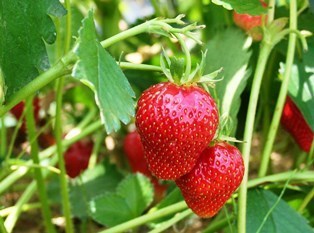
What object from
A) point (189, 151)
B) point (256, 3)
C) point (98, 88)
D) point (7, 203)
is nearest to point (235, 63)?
point (256, 3)

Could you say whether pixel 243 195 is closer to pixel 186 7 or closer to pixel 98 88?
pixel 98 88

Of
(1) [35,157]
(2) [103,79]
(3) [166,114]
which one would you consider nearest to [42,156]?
(1) [35,157]

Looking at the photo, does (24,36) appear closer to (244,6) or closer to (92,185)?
(244,6)

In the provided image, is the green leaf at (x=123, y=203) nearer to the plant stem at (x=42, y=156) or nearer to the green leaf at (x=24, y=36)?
the plant stem at (x=42, y=156)

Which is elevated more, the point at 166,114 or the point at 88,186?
the point at 166,114

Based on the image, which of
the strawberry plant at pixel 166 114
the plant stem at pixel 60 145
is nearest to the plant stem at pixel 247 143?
the strawberry plant at pixel 166 114

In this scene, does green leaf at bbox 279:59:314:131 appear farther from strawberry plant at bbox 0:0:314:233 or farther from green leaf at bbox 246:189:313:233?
green leaf at bbox 246:189:313:233

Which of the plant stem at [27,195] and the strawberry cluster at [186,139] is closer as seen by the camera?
the strawberry cluster at [186,139]
